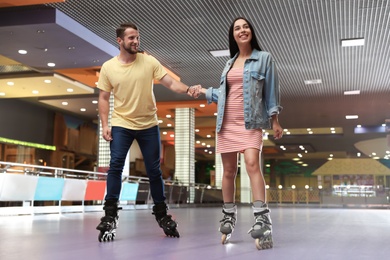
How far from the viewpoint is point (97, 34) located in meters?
9.35

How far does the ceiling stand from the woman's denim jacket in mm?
5154

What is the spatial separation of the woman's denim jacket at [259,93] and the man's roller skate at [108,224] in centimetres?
88

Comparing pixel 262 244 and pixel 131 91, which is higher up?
pixel 131 91

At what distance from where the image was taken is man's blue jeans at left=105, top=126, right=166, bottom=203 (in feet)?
10.3

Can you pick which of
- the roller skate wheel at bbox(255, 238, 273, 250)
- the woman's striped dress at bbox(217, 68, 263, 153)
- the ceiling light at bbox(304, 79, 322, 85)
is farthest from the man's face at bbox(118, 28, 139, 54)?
the ceiling light at bbox(304, 79, 322, 85)

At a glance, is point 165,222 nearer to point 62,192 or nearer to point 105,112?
point 105,112

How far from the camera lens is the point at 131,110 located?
3.16 metres

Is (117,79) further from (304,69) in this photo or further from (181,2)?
(304,69)

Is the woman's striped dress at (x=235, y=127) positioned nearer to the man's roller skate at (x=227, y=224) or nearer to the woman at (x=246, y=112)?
the woman at (x=246, y=112)

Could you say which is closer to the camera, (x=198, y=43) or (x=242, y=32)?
(x=242, y=32)

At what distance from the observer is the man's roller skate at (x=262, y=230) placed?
8.11 feet

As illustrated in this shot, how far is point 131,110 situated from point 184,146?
46.2 ft

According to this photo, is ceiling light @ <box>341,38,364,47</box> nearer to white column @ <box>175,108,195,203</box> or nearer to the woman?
the woman

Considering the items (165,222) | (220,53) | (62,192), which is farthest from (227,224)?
(220,53)
